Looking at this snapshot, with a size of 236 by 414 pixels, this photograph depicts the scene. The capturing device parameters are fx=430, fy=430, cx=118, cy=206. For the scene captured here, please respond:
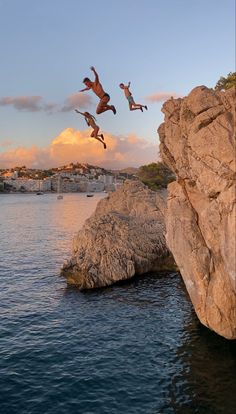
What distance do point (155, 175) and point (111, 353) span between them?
96707mm

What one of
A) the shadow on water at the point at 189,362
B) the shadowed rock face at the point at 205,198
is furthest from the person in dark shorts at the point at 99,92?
the shadow on water at the point at 189,362

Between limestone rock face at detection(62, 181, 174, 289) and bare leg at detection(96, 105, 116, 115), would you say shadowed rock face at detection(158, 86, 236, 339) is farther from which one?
limestone rock face at detection(62, 181, 174, 289)

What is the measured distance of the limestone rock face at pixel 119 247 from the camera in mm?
38969

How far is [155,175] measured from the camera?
388 feet

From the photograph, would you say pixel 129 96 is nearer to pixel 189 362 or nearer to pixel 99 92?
pixel 99 92

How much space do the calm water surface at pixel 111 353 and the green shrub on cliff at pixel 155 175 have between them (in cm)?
7690

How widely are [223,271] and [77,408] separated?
392 inches

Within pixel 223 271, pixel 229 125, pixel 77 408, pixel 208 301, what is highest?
pixel 229 125

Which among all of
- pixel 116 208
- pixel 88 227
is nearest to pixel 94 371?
pixel 88 227

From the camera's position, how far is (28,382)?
20.7m

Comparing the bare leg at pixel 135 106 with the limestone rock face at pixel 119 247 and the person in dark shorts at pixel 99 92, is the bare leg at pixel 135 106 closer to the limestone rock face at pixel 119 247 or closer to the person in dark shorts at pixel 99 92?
the person in dark shorts at pixel 99 92

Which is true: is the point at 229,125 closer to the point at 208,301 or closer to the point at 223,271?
the point at 223,271

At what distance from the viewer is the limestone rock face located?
38969 millimetres

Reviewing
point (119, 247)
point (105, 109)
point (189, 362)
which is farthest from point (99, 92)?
point (119, 247)
